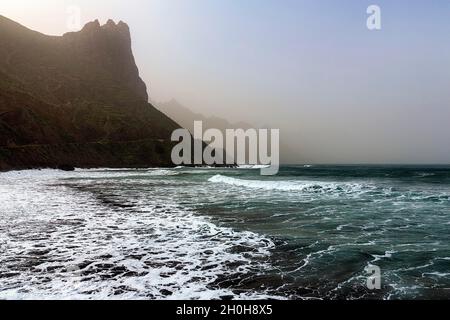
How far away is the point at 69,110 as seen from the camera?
5079 inches

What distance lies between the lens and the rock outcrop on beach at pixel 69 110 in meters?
86.2

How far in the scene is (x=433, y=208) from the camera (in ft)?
67.7

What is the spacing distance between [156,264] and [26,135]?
90.7m

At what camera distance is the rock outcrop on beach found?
8625cm
